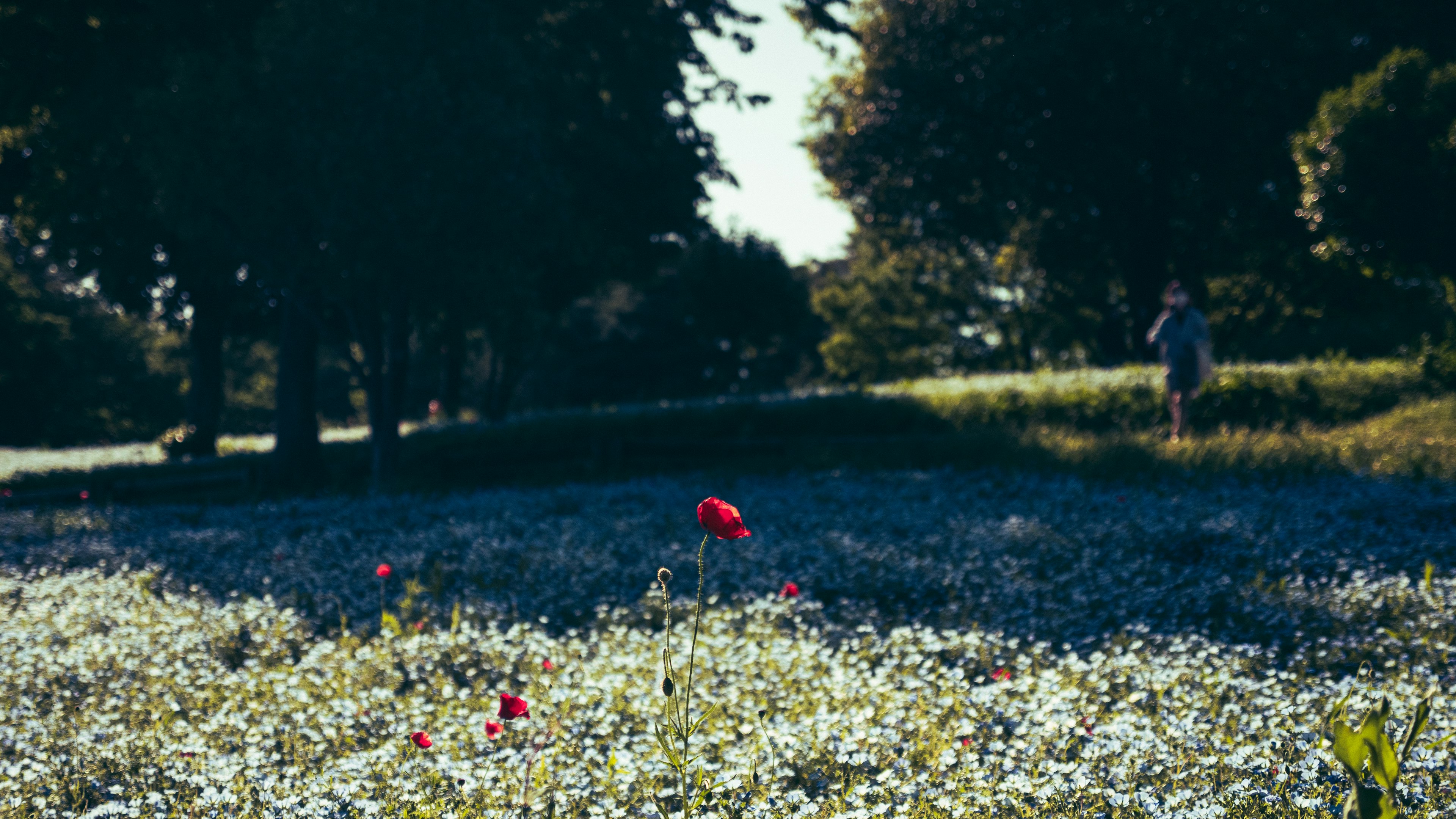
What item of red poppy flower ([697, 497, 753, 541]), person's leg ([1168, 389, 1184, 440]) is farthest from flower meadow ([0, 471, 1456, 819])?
person's leg ([1168, 389, 1184, 440])

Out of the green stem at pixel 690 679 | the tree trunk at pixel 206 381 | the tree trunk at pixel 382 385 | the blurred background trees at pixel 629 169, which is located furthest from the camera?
the tree trunk at pixel 206 381

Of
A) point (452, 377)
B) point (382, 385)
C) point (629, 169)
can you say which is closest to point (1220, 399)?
point (629, 169)

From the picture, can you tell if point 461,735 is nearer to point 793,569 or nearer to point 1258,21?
point 793,569

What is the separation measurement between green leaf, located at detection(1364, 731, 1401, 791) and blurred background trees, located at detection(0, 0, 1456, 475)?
48.2ft

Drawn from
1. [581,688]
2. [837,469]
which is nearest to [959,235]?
[837,469]

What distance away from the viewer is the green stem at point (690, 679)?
7.72 feet

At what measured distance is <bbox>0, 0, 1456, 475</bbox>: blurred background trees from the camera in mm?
14852

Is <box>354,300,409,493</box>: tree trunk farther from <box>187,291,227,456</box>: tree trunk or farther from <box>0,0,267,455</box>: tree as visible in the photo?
<box>187,291,227,456</box>: tree trunk

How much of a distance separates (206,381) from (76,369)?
2800 centimetres

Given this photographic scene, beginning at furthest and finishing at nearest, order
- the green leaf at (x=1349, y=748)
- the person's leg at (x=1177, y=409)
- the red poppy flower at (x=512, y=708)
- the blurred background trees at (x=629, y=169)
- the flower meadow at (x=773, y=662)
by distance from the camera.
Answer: the blurred background trees at (x=629, y=169)
the person's leg at (x=1177, y=409)
the flower meadow at (x=773, y=662)
the red poppy flower at (x=512, y=708)
the green leaf at (x=1349, y=748)

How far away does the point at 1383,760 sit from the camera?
6.34ft

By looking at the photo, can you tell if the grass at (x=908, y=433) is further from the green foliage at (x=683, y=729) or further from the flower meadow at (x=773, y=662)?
the green foliage at (x=683, y=729)

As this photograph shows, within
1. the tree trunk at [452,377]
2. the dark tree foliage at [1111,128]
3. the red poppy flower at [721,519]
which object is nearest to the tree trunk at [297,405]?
the tree trunk at [452,377]

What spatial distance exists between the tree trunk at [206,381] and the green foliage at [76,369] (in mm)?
15470
